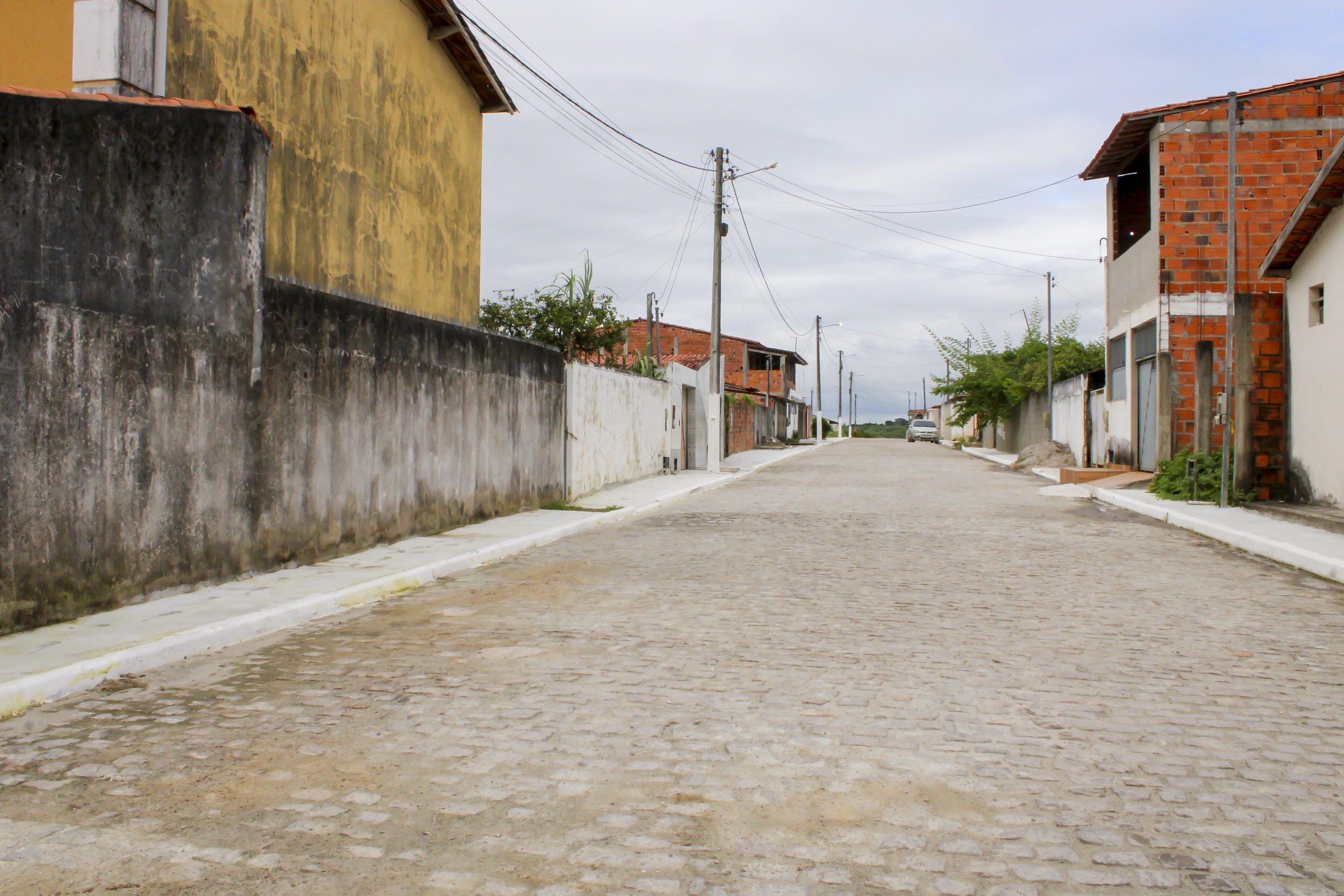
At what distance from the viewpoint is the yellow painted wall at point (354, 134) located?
35.9ft

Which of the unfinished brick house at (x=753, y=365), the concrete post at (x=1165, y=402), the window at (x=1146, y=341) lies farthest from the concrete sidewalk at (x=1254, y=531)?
the unfinished brick house at (x=753, y=365)

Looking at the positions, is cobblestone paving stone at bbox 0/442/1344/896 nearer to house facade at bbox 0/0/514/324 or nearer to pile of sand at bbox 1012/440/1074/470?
house facade at bbox 0/0/514/324

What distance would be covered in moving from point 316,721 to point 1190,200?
20.6 metres

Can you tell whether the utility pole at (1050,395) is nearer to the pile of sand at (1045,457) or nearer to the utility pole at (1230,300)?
the pile of sand at (1045,457)

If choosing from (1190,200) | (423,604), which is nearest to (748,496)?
(1190,200)

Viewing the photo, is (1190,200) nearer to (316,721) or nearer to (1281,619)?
(1281,619)

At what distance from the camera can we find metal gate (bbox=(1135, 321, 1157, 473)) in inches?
846

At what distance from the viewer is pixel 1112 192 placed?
24.3 metres

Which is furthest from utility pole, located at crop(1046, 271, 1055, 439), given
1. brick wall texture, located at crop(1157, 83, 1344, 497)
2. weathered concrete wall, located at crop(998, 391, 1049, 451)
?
brick wall texture, located at crop(1157, 83, 1344, 497)

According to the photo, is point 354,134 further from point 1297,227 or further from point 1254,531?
point 1297,227

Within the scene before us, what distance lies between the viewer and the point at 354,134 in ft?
43.6

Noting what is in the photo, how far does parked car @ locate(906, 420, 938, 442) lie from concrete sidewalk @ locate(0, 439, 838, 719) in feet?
202

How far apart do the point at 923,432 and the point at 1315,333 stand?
56.9m

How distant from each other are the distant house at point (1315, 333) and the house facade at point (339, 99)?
1256cm
